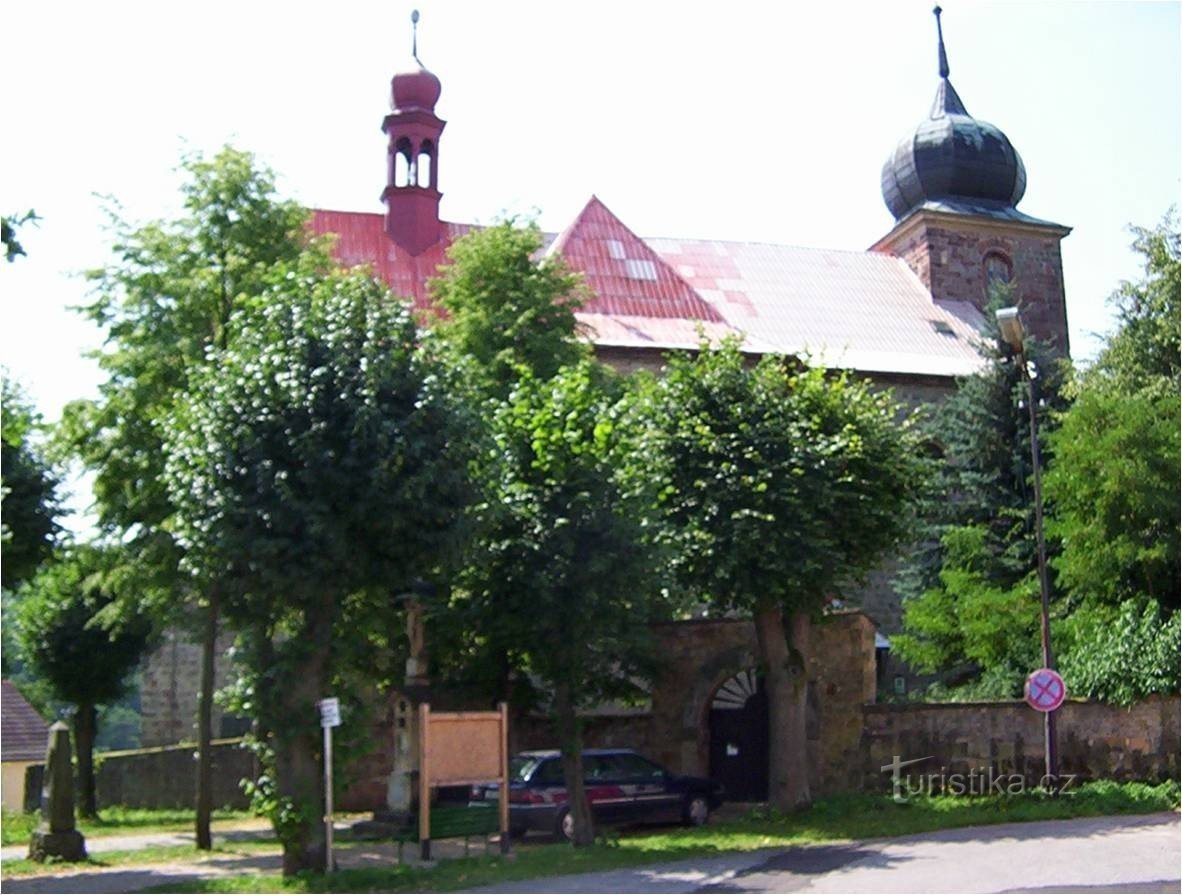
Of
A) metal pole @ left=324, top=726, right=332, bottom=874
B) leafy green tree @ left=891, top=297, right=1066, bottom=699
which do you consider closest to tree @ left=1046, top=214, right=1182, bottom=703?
leafy green tree @ left=891, top=297, right=1066, bottom=699

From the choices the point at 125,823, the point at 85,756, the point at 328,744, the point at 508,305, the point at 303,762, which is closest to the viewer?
the point at 328,744

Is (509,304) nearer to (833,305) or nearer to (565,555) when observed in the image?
(565,555)

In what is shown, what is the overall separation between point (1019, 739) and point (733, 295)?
19695mm

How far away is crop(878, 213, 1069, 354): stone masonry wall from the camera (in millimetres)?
43031

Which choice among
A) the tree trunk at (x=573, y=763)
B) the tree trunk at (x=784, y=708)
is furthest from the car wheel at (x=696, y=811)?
the tree trunk at (x=573, y=763)

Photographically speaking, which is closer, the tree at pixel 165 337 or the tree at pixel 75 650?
the tree at pixel 165 337

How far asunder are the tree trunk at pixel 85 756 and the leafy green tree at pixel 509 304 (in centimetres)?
1052

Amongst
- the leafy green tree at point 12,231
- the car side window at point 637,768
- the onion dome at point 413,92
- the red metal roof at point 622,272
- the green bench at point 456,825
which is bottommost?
the green bench at point 456,825

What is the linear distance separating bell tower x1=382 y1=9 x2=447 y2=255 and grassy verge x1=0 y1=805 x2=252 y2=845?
51.8 ft

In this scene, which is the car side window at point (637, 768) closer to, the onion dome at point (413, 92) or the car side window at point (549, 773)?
the car side window at point (549, 773)

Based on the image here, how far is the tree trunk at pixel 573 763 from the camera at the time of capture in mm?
17000

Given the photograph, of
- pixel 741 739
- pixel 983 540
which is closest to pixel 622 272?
pixel 983 540

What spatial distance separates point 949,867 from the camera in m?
14.1

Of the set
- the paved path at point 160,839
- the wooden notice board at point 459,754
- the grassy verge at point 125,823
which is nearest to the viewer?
the wooden notice board at point 459,754
